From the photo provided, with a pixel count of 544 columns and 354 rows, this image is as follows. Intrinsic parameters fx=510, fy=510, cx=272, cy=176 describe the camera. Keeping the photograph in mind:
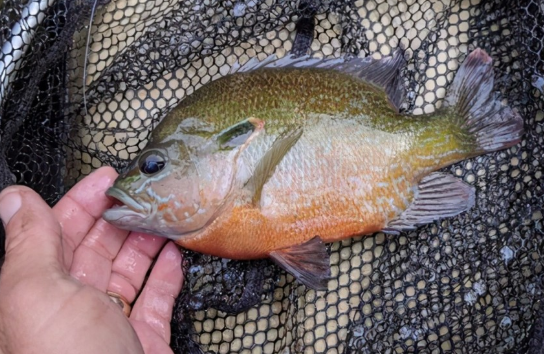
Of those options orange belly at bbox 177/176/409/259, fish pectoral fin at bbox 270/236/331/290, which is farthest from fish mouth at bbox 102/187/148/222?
fish pectoral fin at bbox 270/236/331/290

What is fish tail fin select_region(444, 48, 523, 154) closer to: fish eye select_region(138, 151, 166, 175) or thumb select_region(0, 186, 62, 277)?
fish eye select_region(138, 151, 166, 175)

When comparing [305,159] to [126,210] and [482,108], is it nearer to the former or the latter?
[126,210]

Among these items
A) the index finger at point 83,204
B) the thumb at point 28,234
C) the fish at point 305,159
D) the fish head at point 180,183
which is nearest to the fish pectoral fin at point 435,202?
the fish at point 305,159

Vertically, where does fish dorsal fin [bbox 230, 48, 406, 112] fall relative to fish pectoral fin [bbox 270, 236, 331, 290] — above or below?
above

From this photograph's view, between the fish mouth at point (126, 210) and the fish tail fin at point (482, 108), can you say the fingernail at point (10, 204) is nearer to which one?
the fish mouth at point (126, 210)

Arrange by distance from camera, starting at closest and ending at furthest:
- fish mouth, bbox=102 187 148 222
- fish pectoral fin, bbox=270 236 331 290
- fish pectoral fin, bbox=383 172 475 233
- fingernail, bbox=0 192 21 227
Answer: fingernail, bbox=0 192 21 227 < fish mouth, bbox=102 187 148 222 < fish pectoral fin, bbox=270 236 331 290 < fish pectoral fin, bbox=383 172 475 233

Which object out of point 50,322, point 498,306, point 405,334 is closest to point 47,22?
point 50,322

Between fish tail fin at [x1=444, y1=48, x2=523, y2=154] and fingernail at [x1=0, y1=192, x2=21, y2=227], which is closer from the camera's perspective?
fingernail at [x1=0, y1=192, x2=21, y2=227]
